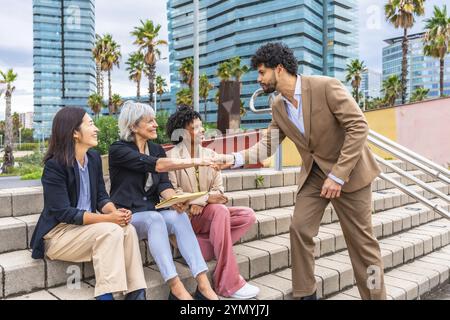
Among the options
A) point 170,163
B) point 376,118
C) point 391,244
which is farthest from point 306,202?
point 376,118

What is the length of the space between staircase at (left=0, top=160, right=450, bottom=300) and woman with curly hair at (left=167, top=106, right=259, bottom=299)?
0.20 metres

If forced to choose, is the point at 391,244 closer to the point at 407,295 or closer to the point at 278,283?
the point at 407,295

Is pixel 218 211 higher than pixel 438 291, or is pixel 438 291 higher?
pixel 218 211

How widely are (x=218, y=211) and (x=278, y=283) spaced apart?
0.82 metres

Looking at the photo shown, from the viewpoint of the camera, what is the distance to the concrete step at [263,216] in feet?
9.04

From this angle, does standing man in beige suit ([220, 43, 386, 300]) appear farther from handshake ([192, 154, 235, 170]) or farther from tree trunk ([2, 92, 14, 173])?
tree trunk ([2, 92, 14, 173])

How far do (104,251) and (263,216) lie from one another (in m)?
1.98

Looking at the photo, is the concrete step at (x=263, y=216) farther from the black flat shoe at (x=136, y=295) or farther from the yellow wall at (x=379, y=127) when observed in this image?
the yellow wall at (x=379, y=127)

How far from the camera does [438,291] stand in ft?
11.9

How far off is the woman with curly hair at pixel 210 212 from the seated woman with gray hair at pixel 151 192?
17 centimetres

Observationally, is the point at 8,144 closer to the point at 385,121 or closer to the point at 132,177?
the point at 385,121

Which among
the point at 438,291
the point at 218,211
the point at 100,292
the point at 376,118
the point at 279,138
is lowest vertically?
the point at 438,291

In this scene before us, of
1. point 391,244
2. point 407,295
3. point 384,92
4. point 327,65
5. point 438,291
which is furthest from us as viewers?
point 327,65

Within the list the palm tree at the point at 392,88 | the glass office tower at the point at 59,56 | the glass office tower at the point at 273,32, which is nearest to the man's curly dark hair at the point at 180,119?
the palm tree at the point at 392,88
